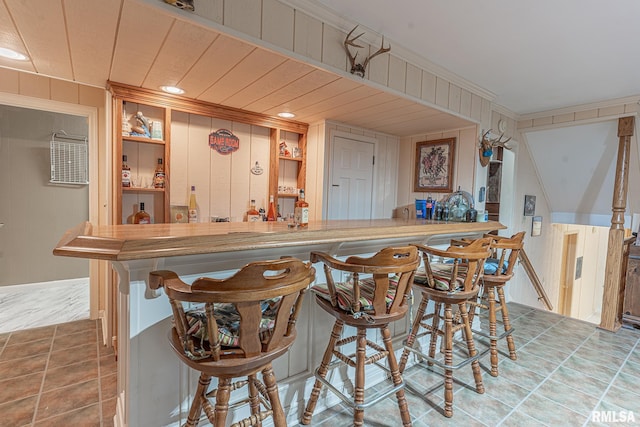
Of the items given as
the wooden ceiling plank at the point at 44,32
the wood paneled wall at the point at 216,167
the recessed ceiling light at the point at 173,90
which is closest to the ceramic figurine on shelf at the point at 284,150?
the wood paneled wall at the point at 216,167

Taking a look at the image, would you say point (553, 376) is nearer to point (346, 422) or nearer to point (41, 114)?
point (346, 422)

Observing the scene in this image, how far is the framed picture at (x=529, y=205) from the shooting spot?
4.19m

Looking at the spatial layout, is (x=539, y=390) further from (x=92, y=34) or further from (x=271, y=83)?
(x=92, y=34)

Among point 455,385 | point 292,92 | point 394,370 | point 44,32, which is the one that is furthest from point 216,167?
point 455,385

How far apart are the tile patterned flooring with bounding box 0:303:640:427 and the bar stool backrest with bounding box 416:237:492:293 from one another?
705mm

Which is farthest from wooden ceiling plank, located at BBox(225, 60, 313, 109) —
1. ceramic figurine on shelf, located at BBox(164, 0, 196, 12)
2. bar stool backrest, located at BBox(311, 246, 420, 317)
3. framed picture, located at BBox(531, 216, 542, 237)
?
framed picture, located at BBox(531, 216, 542, 237)

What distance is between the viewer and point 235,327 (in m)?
1.11

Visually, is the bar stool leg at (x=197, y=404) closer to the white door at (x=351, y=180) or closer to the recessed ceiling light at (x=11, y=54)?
the recessed ceiling light at (x=11, y=54)

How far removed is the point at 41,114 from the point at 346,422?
473 centimetres

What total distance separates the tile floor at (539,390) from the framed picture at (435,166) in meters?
1.60

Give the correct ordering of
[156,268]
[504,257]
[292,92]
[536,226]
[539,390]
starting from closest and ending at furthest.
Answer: [156,268] → [539,390] → [504,257] → [292,92] → [536,226]

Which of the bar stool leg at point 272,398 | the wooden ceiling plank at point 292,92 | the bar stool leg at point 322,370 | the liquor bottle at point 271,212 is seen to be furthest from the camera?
the liquor bottle at point 271,212

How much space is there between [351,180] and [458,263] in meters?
1.76

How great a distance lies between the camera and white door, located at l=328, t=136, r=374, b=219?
10.5 feet
